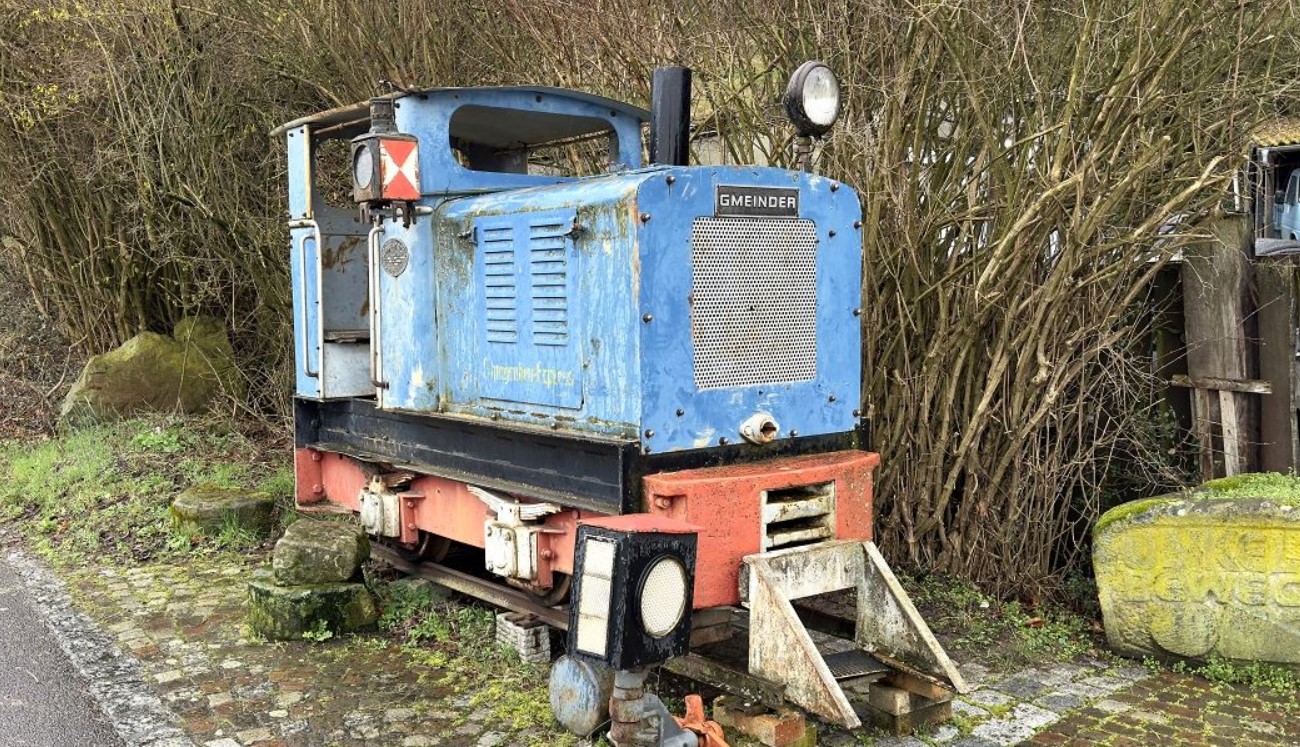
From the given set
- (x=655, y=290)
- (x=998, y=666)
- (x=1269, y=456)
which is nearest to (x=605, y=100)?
(x=655, y=290)

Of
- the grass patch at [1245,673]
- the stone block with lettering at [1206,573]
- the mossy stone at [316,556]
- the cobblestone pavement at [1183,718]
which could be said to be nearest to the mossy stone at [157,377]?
the mossy stone at [316,556]

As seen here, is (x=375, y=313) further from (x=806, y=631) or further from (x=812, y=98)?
(x=806, y=631)

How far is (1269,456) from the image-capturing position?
5.66 metres

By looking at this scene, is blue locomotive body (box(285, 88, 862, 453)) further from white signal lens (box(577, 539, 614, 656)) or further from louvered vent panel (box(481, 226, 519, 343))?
white signal lens (box(577, 539, 614, 656))

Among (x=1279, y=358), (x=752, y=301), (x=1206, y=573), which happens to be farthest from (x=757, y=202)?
(x=1279, y=358)

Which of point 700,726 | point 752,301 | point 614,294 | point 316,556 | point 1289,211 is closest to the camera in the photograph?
point 700,726

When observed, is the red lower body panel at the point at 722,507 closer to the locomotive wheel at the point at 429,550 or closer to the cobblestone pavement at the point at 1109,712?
the cobblestone pavement at the point at 1109,712

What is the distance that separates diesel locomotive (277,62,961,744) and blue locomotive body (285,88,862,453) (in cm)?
1

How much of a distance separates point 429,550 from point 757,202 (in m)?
2.79

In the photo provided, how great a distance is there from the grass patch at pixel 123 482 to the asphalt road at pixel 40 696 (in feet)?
4.49

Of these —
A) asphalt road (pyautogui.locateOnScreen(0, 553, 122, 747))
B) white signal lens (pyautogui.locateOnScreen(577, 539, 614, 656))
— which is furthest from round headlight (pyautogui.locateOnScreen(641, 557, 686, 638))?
asphalt road (pyautogui.locateOnScreen(0, 553, 122, 747))

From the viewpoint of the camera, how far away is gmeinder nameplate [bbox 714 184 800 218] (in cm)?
446

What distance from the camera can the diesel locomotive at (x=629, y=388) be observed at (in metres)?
4.03

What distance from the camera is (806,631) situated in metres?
4.30
